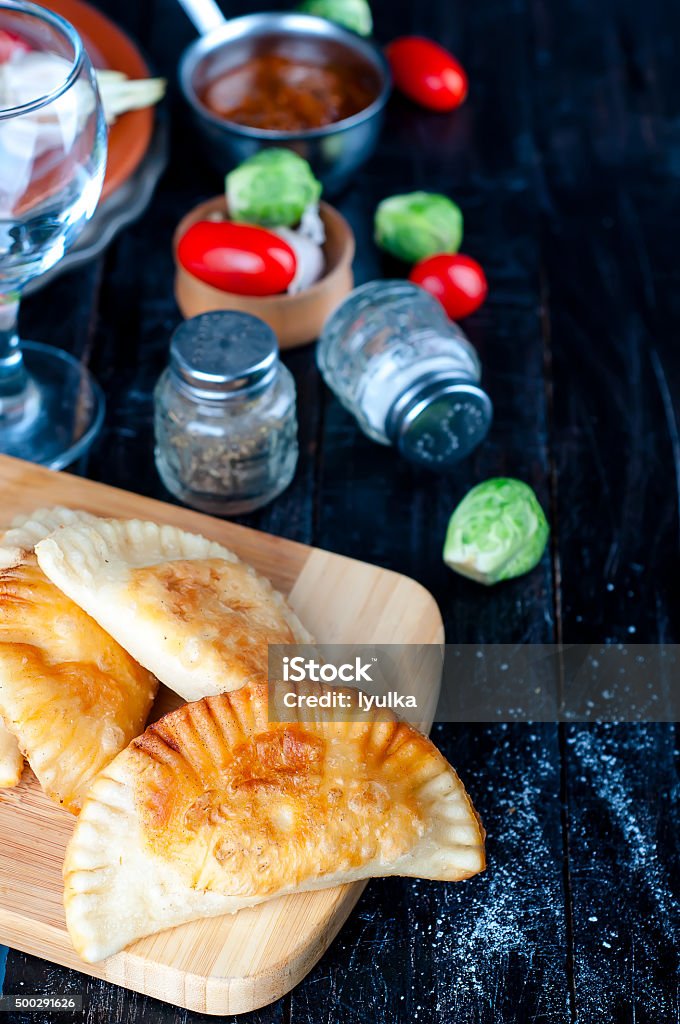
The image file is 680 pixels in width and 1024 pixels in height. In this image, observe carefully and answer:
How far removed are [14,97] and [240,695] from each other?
1909 mm

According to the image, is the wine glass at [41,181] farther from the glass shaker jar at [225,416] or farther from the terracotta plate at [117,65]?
the terracotta plate at [117,65]

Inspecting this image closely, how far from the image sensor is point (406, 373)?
3.17m

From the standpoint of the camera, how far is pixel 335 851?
2.17 meters

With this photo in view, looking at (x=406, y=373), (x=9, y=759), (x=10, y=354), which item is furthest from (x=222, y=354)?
(x=9, y=759)

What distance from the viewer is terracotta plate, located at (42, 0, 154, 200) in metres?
3.64

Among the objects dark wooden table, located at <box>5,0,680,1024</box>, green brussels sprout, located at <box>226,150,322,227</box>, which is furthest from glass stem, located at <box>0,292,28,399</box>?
green brussels sprout, located at <box>226,150,322,227</box>

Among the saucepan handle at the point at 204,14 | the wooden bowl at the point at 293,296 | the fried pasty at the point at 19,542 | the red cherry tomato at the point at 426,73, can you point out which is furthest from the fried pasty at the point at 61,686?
the red cherry tomato at the point at 426,73

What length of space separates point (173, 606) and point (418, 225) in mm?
1798

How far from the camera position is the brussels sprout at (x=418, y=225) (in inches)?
146

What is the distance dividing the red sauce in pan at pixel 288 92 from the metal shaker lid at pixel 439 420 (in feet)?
4.07

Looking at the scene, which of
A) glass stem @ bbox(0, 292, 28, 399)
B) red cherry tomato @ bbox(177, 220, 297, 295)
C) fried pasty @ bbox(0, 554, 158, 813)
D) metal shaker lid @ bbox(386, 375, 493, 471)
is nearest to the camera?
fried pasty @ bbox(0, 554, 158, 813)

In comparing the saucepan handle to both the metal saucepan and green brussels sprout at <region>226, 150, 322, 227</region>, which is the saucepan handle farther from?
green brussels sprout at <region>226, 150, 322, 227</region>

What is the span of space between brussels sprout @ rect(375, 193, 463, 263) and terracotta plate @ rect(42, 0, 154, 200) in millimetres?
791

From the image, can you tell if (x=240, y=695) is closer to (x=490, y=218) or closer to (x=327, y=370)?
(x=327, y=370)
